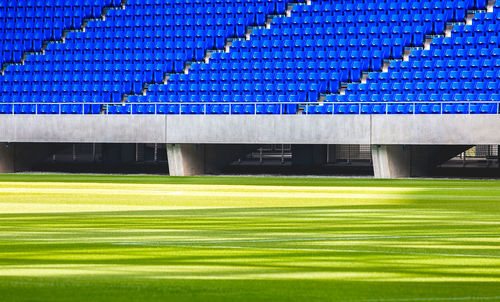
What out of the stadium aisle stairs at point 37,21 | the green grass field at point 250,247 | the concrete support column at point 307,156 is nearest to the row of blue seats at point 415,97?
the concrete support column at point 307,156

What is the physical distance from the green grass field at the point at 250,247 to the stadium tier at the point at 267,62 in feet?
38.8

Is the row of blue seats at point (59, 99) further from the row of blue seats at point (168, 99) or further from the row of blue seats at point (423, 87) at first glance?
the row of blue seats at point (423, 87)

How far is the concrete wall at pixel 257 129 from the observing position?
3212 cm

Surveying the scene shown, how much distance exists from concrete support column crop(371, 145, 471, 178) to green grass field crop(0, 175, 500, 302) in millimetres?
9896

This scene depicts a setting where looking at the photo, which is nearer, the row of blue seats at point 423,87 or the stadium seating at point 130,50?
the row of blue seats at point 423,87

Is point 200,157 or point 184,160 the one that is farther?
point 200,157

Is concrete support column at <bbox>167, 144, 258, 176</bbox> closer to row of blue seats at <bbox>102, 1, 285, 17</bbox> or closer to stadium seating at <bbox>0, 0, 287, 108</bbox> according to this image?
stadium seating at <bbox>0, 0, 287, 108</bbox>

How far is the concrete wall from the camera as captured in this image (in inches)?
1265

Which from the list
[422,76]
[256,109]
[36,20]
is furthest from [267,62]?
[36,20]

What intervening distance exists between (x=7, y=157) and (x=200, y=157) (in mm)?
7038

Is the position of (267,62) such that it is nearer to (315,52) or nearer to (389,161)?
(315,52)

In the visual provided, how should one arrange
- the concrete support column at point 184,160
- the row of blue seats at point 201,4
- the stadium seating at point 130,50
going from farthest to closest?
the row of blue seats at point 201,4 < the stadium seating at point 130,50 < the concrete support column at point 184,160

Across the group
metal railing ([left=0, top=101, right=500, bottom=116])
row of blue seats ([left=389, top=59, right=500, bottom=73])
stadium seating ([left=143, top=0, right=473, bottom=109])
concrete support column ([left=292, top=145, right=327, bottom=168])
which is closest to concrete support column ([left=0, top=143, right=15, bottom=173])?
metal railing ([left=0, top=101, right=500, bottom=116])

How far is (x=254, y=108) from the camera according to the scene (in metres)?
35.2
